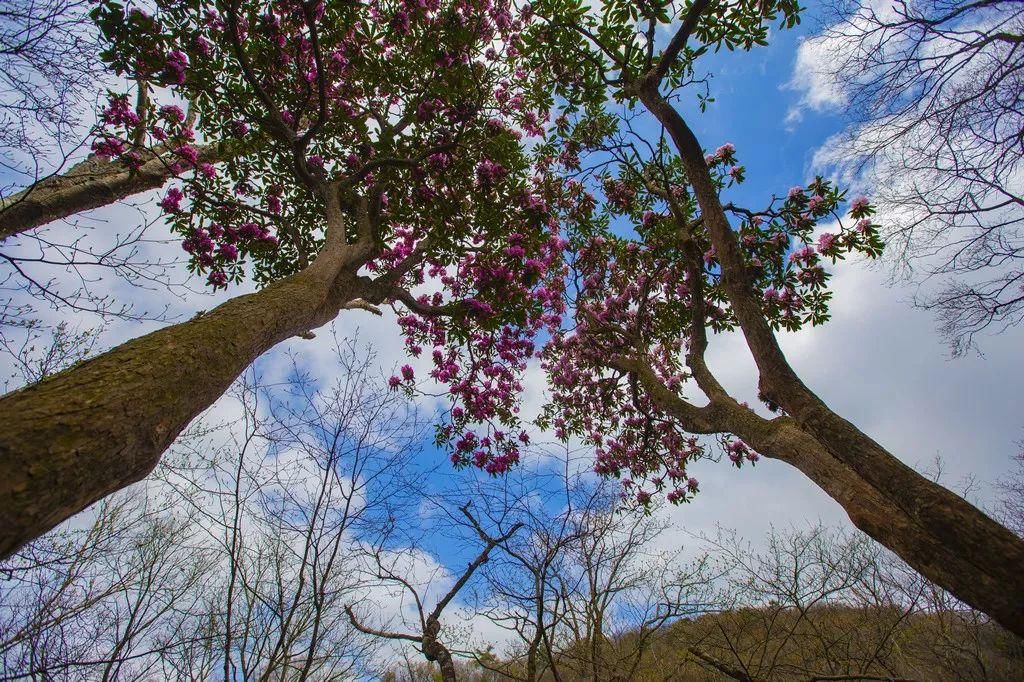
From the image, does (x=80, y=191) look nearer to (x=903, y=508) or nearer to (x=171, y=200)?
(x=171, y=200)

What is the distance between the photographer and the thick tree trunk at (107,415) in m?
1.19

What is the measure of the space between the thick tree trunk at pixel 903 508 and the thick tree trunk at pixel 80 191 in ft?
17.9

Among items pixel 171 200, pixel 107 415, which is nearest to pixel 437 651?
pixel 107 415

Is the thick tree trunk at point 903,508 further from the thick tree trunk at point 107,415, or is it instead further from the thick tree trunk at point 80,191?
the thick tree trunk at point 80,191

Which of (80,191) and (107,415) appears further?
(80,191)

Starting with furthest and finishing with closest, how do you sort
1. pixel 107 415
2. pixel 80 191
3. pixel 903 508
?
pixel 80 191, pixel 903 508, pixel 107 415

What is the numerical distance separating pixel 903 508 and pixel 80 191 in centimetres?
785

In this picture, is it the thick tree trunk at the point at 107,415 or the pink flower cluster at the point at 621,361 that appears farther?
the pink flower cluster at the point at 621,361

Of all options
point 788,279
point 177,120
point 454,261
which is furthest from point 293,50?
point 788,279

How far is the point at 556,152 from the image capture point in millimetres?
6547

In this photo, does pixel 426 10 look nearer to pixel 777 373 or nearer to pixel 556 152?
pixel 556 152

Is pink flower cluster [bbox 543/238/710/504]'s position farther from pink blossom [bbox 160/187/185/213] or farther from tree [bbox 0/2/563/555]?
pink blossom [bbox 160/187/185/213]

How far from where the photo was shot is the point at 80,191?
4.94 metres

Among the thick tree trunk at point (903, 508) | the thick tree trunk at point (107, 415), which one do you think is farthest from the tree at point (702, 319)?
the thick tree trunk at point (107, 415)
